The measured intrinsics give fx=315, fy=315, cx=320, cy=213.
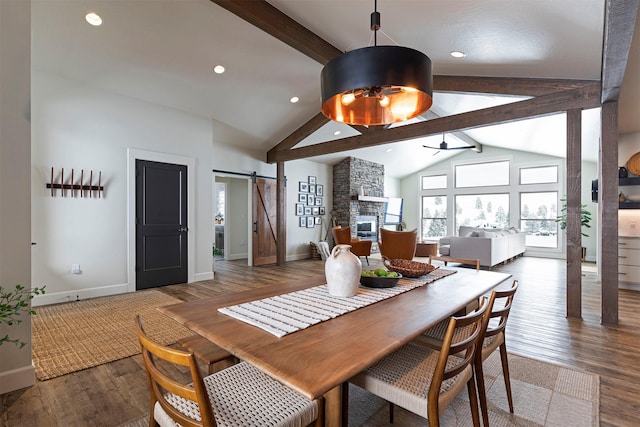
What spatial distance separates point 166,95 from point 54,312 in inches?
128

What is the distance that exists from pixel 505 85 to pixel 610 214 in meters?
1.90

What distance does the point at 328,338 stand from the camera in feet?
3.94

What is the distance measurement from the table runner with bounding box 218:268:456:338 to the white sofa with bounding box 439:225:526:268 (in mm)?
5197

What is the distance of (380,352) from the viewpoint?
3.54 ft

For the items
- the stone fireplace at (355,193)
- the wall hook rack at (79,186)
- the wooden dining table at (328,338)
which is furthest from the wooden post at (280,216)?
the wooden dining table at (328,338)

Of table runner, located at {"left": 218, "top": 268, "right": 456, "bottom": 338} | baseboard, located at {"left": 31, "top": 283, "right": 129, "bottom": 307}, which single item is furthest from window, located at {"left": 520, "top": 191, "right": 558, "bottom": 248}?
baseboard, located at {"left": 31, "top": 283, "right": 129, "bottom": 307}

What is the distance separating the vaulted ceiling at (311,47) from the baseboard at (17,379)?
3.26 metres

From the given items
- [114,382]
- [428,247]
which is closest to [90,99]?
[114,382]

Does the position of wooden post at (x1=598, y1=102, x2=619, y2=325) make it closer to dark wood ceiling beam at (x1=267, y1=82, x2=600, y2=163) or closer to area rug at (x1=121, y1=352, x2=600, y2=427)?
dark wood ceiling beam at (x1=267, y1=82, x2=600, y2=163)

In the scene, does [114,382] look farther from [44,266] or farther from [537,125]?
[537,125]

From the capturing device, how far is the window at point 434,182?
1099 cm

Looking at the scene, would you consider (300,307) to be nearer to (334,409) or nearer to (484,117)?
(334,409)

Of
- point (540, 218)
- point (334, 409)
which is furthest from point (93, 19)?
point (540, 218)

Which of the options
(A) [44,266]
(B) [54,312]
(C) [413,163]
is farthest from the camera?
(C) [413,163]
